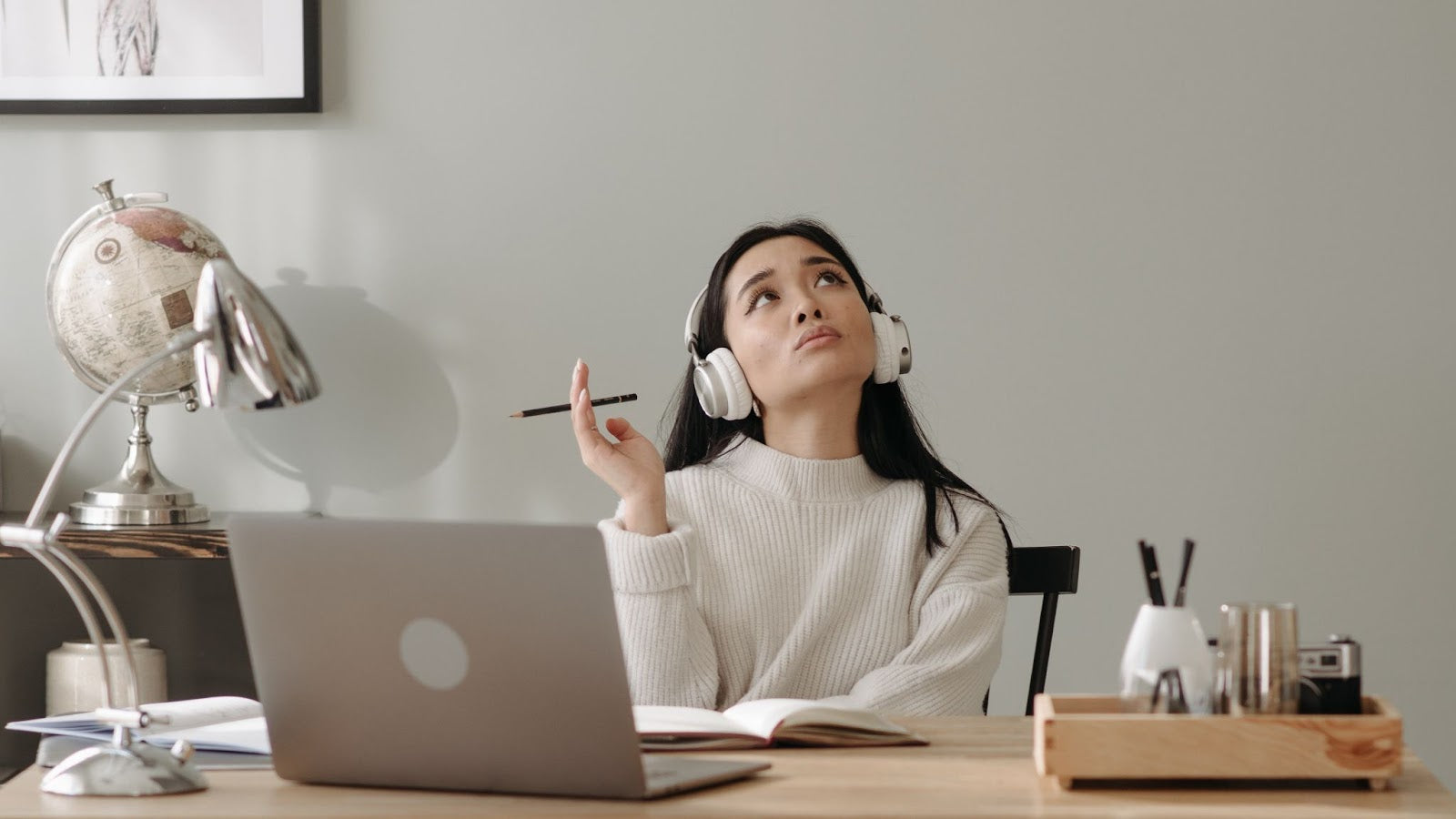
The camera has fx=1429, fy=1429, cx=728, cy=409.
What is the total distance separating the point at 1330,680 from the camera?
1102 millimetres

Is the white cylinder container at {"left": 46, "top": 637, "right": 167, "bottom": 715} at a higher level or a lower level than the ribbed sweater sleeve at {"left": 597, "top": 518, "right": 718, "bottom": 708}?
lower

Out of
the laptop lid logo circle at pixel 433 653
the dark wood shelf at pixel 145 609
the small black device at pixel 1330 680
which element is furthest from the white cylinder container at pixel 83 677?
the small black device at pixel 1330 680

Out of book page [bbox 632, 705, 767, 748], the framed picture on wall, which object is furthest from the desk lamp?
the framed picture on wall

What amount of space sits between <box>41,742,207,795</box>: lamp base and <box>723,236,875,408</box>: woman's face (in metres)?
1.09

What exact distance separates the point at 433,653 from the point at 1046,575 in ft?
3.79

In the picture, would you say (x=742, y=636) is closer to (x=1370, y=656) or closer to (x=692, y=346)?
(x=692, y=346)

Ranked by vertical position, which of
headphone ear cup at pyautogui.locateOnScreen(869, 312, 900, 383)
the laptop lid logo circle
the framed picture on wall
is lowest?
the laptop lid logo circle

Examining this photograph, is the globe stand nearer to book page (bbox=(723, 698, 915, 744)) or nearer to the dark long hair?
the dark long hair

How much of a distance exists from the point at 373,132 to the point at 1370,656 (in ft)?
6.84

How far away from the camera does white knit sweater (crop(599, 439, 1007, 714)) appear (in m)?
1.74

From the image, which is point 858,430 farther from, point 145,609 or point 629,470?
point 145,609

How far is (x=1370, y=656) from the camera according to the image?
Result: 8.55 ft

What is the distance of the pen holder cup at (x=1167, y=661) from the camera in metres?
1.09

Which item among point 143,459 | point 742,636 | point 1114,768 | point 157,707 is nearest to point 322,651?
point 157,707
